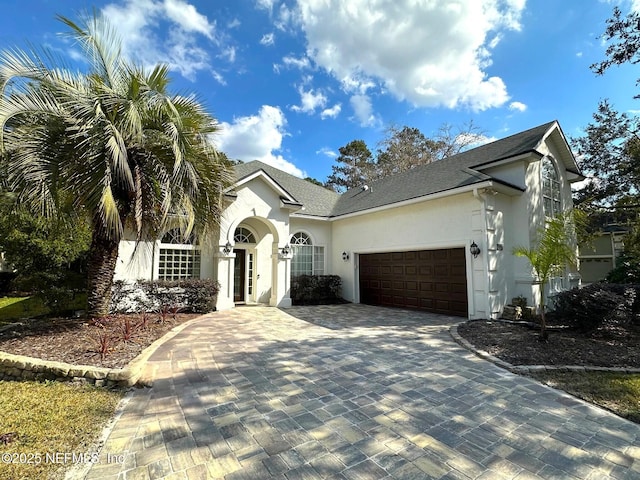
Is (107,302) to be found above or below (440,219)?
below

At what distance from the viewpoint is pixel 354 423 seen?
11.7 ft

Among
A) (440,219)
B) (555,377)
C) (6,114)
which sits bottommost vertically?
(555,377)

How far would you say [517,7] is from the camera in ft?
32.0

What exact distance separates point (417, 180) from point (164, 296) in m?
11.5

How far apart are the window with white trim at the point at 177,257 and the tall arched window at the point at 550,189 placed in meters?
14.2

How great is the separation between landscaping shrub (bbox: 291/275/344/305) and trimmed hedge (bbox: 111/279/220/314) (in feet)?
13.2

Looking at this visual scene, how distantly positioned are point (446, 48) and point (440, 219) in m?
6.82

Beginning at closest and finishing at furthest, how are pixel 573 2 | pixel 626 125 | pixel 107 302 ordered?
pixel 107 302
pixel 573 2
pixel 626 125

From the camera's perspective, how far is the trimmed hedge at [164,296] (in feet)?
34.3

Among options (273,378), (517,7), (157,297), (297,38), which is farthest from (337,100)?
(273,378)

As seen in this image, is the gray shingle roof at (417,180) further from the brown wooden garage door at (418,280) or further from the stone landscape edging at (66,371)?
the stone landscape edging at (66,371)

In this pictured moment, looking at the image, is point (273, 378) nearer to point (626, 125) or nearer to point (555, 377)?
point (555, 377)

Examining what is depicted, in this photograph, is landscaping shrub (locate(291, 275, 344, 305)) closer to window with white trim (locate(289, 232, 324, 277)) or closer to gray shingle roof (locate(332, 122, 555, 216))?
window with white trim (locate(289, 232, 324, 277))

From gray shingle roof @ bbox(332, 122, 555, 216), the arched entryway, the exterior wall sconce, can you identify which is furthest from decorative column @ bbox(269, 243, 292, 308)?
the exterior wall sconce
